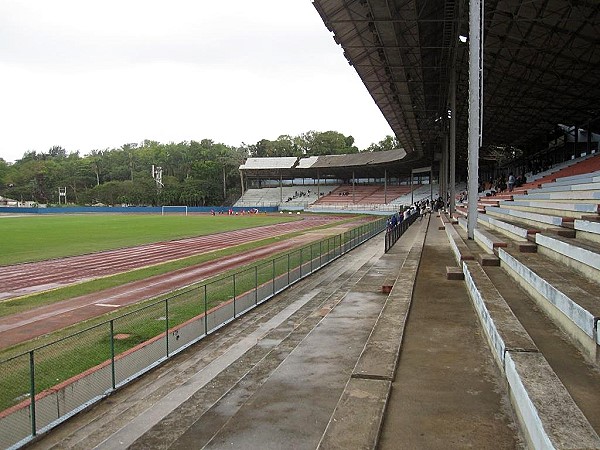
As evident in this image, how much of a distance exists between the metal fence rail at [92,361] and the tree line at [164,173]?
325 ft

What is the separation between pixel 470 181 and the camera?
15.3m

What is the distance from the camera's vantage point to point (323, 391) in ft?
20.2

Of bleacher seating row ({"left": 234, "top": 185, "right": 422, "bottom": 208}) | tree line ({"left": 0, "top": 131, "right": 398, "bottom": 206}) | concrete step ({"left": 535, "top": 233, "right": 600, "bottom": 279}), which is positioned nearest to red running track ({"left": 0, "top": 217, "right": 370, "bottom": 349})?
concrete step ({"left": 535, "top": 233, "right": 600, "bottom": 279})

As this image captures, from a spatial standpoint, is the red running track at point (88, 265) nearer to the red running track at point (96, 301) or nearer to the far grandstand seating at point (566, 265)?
the red running track at point (96, 301)

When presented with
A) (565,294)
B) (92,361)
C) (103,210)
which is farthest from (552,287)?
(103,210)

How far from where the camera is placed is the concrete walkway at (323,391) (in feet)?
14.5

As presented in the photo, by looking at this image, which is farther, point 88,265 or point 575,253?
point 88,265

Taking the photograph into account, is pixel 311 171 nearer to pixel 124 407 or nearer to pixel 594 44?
pixel 594 44

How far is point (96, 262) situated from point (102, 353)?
17.0 meters

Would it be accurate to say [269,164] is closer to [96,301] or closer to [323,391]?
[96,301]

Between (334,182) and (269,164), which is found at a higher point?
(269,164)

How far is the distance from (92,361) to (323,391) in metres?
5.46

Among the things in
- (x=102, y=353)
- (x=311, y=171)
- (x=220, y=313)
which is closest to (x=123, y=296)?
(x=220, y=313)

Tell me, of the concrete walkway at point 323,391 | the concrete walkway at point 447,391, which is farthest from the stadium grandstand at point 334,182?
the concrete walkway at point 447,391
